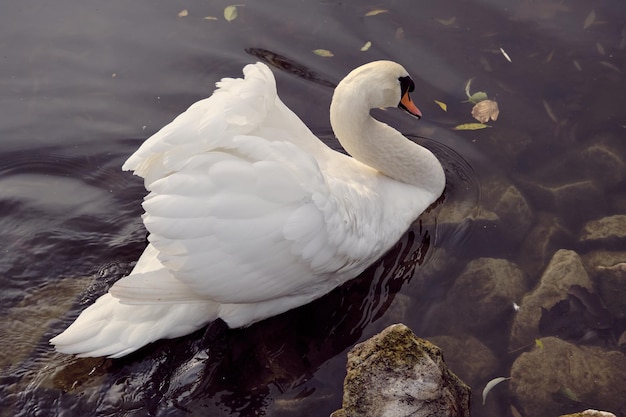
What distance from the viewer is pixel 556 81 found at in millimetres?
7781

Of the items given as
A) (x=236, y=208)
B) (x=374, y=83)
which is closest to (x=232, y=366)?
(x=236, y=208)

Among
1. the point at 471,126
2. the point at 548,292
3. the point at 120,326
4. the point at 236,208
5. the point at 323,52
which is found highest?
the point at 236,208

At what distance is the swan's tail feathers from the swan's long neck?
75.8 inches

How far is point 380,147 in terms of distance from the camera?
6344mm

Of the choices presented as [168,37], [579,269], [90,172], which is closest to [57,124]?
[90,172]

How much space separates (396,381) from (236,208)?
1459 millimetres

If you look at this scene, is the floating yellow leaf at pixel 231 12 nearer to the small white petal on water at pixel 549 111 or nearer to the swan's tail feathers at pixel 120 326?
the small white petal on water at pixel 549 111

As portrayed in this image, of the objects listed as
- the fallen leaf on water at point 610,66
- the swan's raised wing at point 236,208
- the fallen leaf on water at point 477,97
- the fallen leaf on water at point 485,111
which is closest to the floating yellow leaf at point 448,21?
the fallen leaf on water at point 477,97

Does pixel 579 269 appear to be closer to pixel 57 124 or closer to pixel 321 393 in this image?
pixel 321 393

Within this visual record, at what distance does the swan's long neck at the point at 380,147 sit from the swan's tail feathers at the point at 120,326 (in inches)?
75.8

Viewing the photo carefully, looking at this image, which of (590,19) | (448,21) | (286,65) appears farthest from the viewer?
(448,21)

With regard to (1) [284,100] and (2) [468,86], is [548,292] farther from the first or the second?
(1) [284,100]

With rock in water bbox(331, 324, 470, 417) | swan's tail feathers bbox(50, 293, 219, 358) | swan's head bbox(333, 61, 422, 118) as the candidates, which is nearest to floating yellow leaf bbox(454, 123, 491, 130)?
swan's head bbox(333, 61, 422, 118)

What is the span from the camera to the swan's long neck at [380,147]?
6102 mm
